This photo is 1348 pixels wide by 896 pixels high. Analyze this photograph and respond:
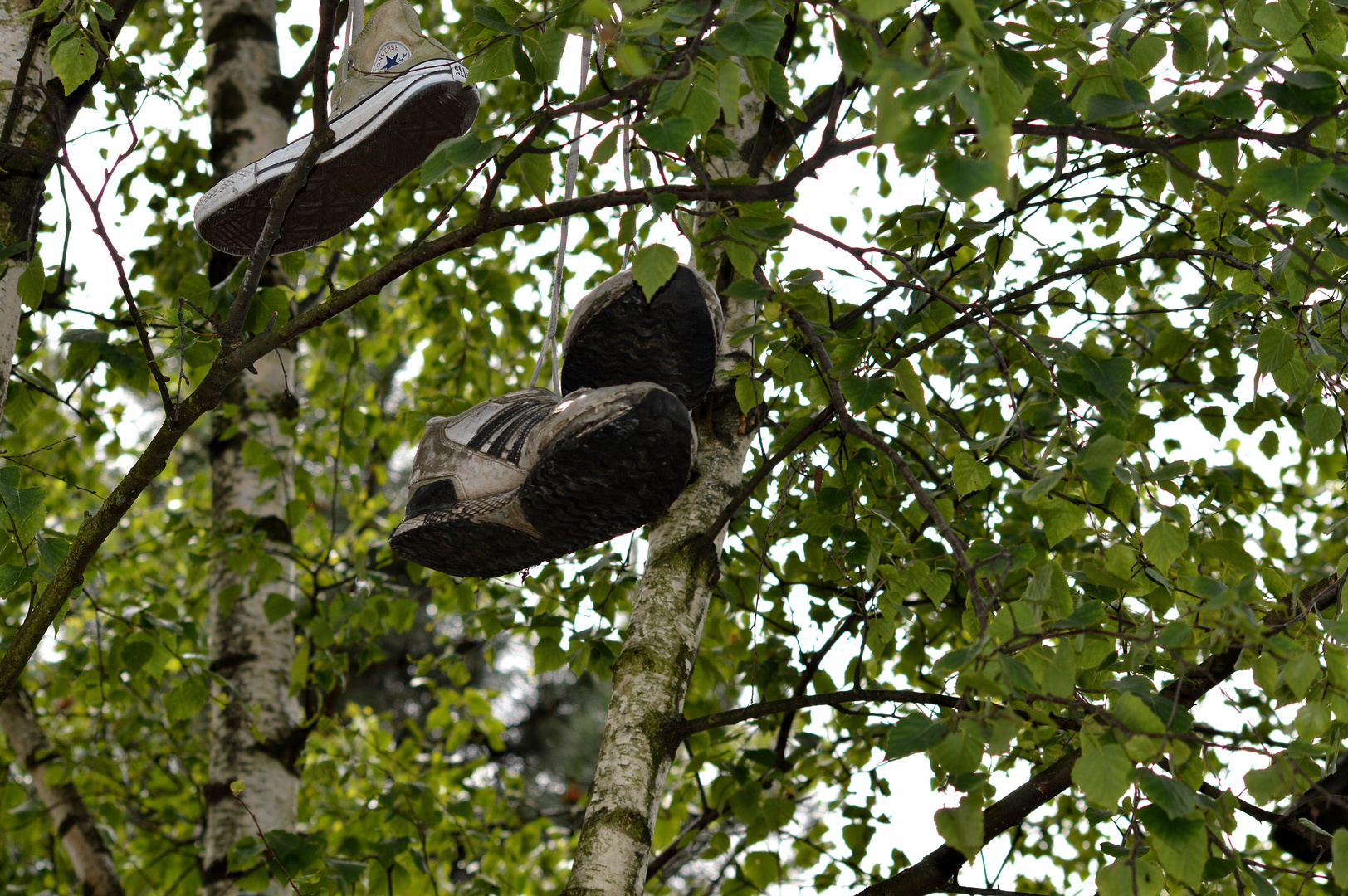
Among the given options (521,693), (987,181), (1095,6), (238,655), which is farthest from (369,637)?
(521,693)

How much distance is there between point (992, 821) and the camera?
1858mm

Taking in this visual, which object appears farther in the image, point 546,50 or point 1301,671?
point 546,50

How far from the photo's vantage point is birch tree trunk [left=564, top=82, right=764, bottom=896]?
190cm

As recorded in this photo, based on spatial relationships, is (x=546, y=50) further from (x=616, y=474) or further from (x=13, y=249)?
(x=13, y=249)

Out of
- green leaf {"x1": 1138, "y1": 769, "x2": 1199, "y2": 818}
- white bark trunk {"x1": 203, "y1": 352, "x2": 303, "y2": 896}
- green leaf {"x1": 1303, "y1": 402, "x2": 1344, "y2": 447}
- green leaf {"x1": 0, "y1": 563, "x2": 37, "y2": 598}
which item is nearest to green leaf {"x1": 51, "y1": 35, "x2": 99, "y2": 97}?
green leaf {"x1": 0, "y1": 563, "x2": 37, "y2": 598}

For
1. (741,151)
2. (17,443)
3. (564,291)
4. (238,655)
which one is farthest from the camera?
(17,443)

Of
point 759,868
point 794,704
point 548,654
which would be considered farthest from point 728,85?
point 759,868

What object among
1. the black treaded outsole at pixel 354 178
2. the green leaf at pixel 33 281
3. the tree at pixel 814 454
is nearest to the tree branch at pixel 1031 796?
the tree at pixel 814 454

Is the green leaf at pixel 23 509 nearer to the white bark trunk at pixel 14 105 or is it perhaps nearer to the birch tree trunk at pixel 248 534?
the white bark trunk at pixel 14 105

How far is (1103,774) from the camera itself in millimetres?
1162

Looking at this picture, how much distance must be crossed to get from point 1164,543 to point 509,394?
1035mm

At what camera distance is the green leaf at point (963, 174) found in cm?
103

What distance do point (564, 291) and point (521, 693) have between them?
615cm

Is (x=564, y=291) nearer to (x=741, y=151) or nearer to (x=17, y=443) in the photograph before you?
(x=741, y=151)
